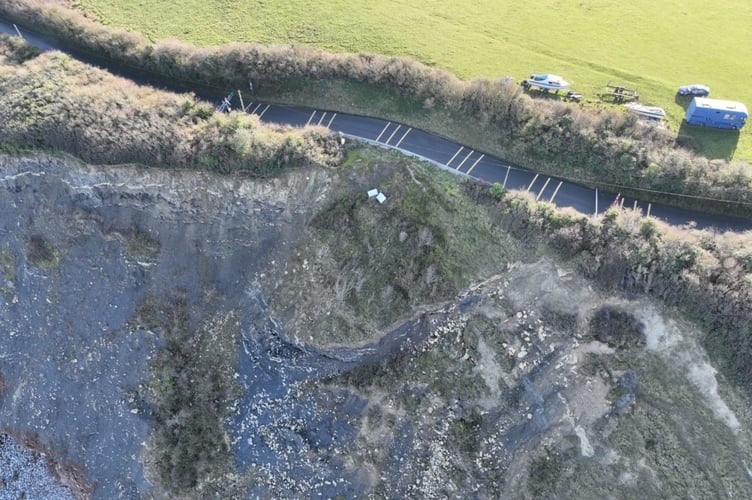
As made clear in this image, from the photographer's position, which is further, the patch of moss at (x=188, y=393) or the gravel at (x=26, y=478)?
the gravel at (x=26, y=478)

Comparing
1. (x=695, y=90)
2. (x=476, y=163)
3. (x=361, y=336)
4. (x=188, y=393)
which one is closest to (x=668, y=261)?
(x=476, y=163)

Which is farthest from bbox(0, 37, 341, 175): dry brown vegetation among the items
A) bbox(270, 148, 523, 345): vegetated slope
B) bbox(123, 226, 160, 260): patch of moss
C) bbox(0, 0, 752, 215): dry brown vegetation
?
bbox(123, 226, 160, 260): patch of moss

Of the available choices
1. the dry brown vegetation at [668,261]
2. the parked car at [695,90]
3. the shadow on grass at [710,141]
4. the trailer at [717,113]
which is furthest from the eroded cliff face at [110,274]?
the parked car at [695,90]

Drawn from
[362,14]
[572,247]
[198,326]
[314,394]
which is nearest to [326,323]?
[314,394]

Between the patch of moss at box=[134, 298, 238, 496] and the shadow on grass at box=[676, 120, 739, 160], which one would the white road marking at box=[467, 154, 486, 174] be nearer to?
the shadow on grass at box=[676, 120, 739, 160]

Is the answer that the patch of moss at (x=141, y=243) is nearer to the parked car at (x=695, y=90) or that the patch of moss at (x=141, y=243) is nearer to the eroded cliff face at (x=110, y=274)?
the eroded cliff face at (x=110, y=274)

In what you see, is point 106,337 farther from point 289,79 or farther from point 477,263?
point 477,263

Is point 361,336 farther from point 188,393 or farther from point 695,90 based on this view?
point 695,90
